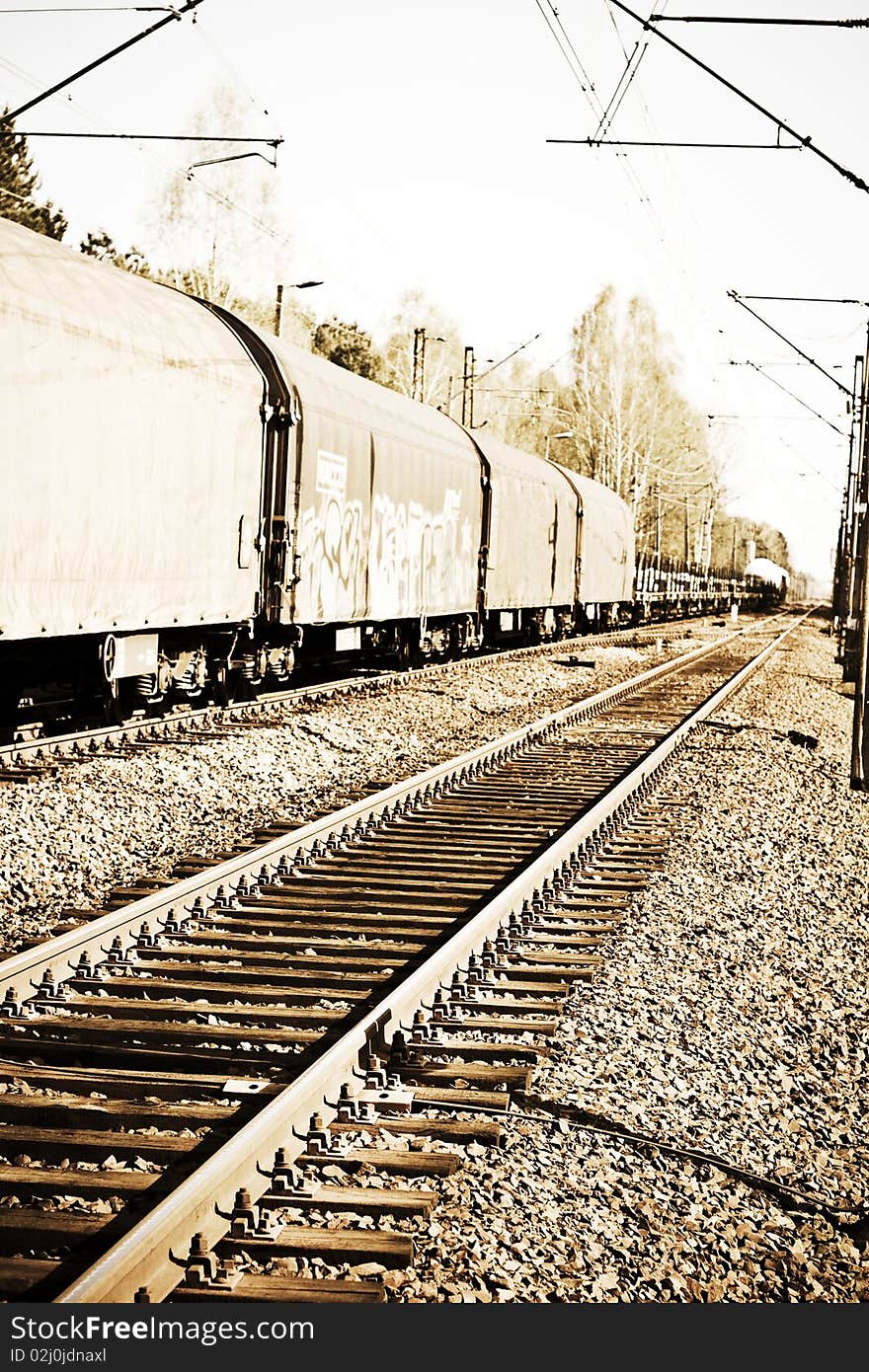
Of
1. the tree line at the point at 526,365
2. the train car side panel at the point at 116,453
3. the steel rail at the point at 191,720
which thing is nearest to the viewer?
the train car side panel at the point at 116,453

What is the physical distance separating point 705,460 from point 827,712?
64.1 meters

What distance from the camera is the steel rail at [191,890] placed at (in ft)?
19.9

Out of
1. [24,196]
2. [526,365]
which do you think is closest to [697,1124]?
[24,196]

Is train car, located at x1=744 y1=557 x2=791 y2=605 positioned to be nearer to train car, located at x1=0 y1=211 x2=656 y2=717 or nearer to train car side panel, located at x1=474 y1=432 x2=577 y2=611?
train car side panel, located at x1=474 y1=432 x2=577 y2=611

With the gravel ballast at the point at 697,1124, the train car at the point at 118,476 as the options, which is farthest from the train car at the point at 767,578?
the gravel ballast at the point at 697,1124

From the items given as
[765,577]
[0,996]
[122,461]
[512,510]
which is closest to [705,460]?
[765,577]

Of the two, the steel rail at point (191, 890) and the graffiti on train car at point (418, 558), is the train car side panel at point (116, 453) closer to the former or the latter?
the steel rail at point (191, 890)

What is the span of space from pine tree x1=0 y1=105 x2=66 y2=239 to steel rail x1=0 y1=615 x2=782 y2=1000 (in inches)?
1186

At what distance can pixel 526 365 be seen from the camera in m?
88.4

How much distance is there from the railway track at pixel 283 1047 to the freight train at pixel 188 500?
9.40 feet

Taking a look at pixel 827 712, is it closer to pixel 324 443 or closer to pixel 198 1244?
pixel 324 443

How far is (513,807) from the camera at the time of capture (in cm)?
1139

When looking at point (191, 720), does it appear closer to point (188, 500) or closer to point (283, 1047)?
point (188, 500)

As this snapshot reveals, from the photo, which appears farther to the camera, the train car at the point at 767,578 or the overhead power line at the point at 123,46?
the train car at the point at 767,578
